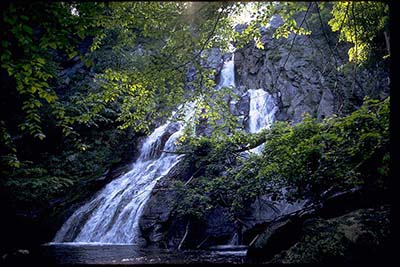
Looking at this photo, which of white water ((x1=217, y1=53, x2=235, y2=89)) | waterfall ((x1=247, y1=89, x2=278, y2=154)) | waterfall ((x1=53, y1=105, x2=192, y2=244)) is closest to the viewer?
waterfall ((x1=53, y1=105, x2=192, y2=244))

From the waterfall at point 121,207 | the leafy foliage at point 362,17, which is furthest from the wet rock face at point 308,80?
the leafy foliage at point 362,17

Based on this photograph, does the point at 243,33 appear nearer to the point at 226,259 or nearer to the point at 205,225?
the point at 226,259

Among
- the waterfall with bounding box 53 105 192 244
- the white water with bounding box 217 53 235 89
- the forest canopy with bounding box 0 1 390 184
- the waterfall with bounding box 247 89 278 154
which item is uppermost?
the white water with bounding box 217 53 235 89

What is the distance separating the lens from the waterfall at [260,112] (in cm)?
1612

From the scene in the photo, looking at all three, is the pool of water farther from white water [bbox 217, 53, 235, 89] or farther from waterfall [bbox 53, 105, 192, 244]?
white water [bbox 217, 53, 235, 89]

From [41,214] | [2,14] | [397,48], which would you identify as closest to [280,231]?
[397,48]

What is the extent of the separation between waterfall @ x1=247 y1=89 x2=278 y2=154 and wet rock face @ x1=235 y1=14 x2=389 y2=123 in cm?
53

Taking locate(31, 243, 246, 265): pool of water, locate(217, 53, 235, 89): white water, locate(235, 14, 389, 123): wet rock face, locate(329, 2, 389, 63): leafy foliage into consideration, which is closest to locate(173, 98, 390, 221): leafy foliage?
locate(329, 2, 389, 63): leafy foliage

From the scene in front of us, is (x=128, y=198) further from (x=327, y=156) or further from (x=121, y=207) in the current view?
(x=327, y=156)

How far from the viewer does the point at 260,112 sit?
16.8 metres

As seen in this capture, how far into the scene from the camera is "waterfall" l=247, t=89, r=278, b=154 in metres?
16.1

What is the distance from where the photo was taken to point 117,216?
38.8ft

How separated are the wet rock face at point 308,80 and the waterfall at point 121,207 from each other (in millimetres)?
7162

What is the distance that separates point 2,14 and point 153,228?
9.64 metres
